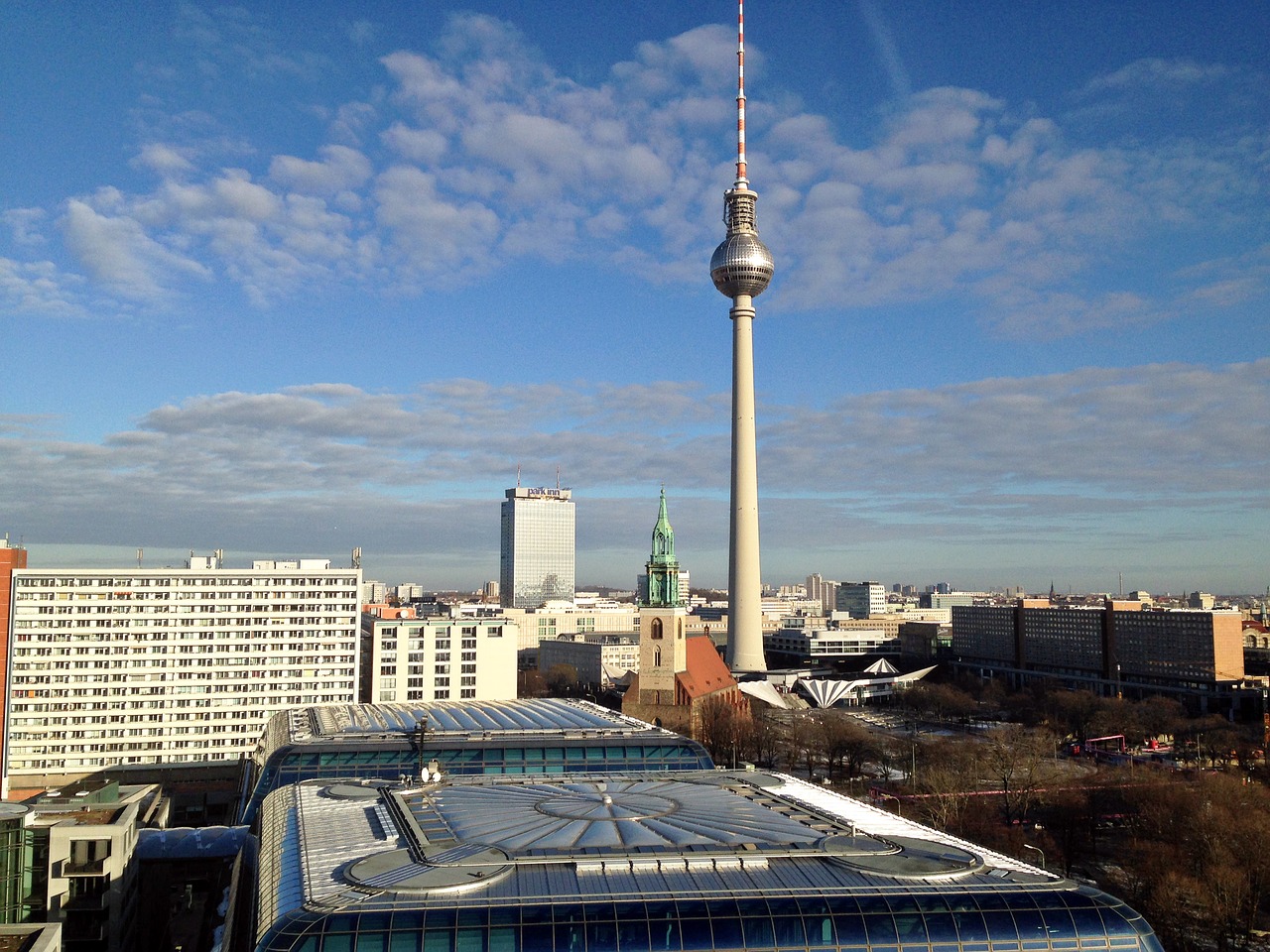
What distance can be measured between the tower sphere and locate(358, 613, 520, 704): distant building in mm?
58303

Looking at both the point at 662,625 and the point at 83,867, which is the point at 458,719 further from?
the point at 662,625

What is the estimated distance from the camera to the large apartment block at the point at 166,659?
3469 inches

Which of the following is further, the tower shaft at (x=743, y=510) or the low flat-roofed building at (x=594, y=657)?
the low flat-roofed building at (x=594, y=657)

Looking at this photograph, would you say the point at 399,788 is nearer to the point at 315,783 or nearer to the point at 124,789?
the point at 315,783

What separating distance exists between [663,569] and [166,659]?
4454cm

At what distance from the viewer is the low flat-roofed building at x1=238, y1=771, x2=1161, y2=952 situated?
2261 cm

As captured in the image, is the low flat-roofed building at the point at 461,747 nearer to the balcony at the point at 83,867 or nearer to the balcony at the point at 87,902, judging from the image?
the balcony at the point at 83,867

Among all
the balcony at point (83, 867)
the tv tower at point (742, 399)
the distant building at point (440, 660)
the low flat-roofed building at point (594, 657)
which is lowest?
the low flat-roofed building at point (594, 657)

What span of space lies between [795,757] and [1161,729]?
40374 millimetres

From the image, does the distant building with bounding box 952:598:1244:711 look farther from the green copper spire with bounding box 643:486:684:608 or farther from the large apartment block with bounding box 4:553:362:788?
the large apartment block with bounding box 4:553:362:788

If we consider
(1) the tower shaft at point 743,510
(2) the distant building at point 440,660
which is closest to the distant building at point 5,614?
(2) the distant building at point 440,660

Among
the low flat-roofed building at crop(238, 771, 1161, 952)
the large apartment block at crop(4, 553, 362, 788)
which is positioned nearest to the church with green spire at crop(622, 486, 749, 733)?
the large apartment block at crop(4, 553, 362, 788)

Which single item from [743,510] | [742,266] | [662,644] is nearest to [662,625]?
[662,644]

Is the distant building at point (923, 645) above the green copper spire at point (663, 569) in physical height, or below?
below
